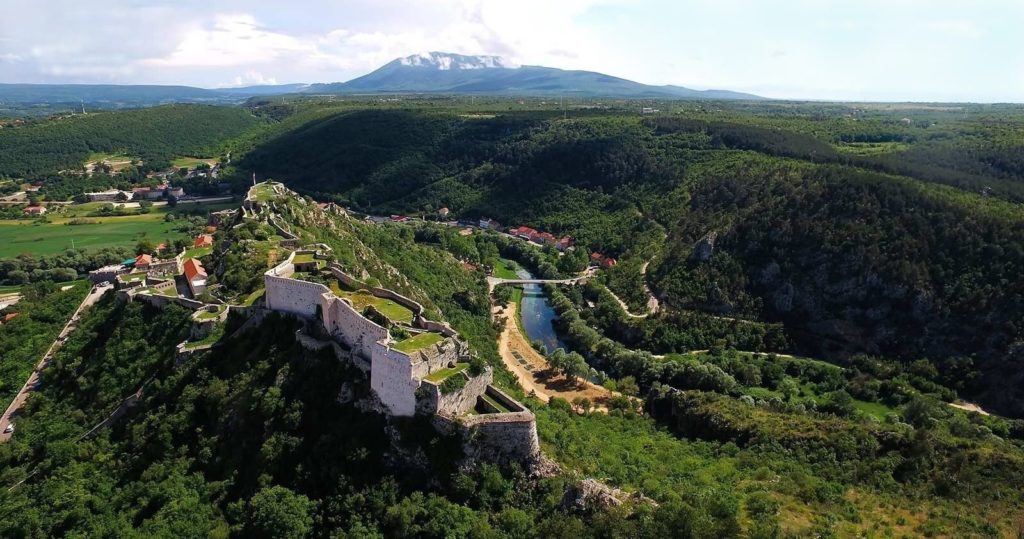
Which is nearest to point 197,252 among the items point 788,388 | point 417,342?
point 417,342

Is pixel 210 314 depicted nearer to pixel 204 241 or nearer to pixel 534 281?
pixel 204 241

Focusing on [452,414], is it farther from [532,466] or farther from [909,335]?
[909,335]

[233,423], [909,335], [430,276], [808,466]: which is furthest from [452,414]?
[909,335]

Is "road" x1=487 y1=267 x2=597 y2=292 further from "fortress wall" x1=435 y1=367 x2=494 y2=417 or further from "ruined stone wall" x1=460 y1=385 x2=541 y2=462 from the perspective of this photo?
"ruined stone wall" x1=460 y1=385 x2=541 y2=462

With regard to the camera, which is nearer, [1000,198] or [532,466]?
[532,466]

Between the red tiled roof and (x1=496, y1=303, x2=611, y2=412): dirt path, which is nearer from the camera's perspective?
the red tiled roof

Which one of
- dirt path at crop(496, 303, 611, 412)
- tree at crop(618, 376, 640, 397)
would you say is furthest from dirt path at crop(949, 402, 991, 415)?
dirt path at crop(496, 303, 611, 412)
